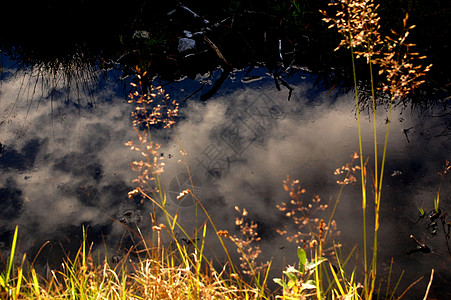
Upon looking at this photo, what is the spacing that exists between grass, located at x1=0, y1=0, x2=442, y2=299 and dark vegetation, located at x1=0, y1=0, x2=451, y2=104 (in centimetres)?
72

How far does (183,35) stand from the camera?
116 inches

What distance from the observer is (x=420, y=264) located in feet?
5.29

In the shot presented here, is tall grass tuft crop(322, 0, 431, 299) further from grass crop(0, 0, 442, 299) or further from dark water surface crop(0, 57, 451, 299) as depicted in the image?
dark water surface crop(0, 57, 451, 299)

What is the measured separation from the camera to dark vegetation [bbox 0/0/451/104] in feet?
8.77

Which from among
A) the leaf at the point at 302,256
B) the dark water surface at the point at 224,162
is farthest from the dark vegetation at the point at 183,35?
the leaf at the point at 302,256

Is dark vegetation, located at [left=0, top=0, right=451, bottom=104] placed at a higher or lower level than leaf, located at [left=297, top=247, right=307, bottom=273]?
higher

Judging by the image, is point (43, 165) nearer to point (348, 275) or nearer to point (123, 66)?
point (123, 66)

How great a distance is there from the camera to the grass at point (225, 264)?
1.22 m

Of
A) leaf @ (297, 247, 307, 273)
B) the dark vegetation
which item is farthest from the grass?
the dark vegetation

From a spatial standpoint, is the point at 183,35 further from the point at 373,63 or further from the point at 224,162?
the point at 373,63

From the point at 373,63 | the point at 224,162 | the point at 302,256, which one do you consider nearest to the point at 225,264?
the point at 302,256

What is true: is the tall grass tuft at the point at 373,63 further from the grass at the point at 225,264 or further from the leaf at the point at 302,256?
the leaf at the point at 302,256

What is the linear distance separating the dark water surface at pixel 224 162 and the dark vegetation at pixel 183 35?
259mm

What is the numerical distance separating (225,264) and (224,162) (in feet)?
2.49
